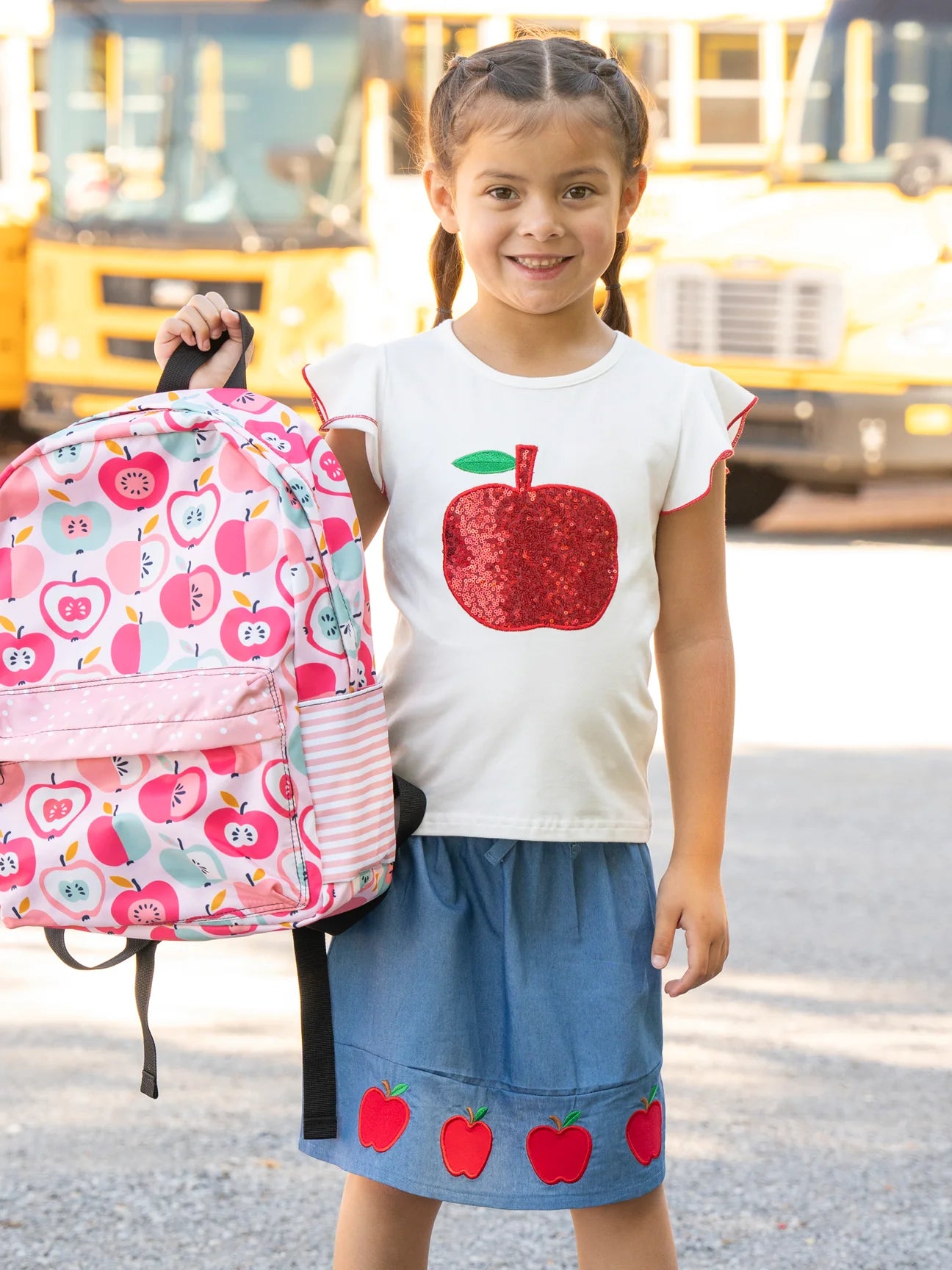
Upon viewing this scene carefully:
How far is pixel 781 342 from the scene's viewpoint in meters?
10.6

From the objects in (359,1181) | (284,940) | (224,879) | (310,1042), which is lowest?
(284,940)

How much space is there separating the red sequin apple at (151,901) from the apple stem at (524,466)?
1.68 ft

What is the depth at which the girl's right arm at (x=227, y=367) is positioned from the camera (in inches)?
78.4

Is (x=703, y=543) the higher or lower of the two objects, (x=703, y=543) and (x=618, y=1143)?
the higher

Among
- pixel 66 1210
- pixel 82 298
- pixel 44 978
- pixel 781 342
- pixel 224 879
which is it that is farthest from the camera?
pixel 82 298

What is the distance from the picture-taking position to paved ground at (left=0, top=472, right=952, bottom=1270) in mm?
2777

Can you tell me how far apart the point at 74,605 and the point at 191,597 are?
0.13 metres

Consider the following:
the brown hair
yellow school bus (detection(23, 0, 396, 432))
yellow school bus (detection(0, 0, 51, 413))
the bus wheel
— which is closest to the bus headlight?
the bus wheel

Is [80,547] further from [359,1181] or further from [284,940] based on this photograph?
[284,940]

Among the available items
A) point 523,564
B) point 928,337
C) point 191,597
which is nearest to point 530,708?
point 523,564

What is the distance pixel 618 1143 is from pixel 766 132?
415 inches

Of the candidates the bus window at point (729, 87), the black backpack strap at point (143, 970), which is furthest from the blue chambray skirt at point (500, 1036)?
the bus window at point (729, 87)

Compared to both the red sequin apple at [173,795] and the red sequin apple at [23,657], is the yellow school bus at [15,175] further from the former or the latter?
the red sequin apple at [173,795]

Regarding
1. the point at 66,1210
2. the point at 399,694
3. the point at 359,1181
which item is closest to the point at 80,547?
the point at 399,694
